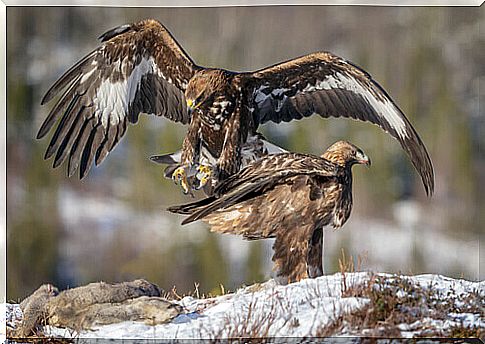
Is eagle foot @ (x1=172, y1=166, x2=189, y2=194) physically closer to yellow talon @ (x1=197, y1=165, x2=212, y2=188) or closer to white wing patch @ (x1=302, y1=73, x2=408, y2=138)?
yellow talon @ (x1=197, y1=165, x2=212, y2=188)

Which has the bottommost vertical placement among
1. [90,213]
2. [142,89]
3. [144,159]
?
[90,213]

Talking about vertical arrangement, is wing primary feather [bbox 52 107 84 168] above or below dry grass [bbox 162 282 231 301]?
above

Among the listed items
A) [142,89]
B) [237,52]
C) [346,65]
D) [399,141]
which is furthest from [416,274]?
[142,89]

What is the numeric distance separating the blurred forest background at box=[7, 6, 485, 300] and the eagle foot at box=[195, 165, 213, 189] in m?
0.09

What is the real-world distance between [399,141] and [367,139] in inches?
4.8

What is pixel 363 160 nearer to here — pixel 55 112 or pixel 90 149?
pixel 90 149

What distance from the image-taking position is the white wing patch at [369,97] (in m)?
2.74

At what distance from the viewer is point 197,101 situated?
275 centimetres

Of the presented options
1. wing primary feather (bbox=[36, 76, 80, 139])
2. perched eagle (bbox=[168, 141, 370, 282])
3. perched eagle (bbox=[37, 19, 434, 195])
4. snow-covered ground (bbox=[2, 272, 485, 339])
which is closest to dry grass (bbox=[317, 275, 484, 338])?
snow-covered ground (bbox=[2, 272, 485, 339])

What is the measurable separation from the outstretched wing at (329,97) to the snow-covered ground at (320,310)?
0.38 metres

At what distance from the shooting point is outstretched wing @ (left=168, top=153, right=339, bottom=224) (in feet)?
8.93

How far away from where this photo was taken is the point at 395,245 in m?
2.74

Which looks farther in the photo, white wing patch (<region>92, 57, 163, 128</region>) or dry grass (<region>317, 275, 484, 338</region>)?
white wing patch (<region>92, 57, 163, 128</region>)

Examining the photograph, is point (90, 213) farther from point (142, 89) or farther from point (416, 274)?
point (416, 274)
